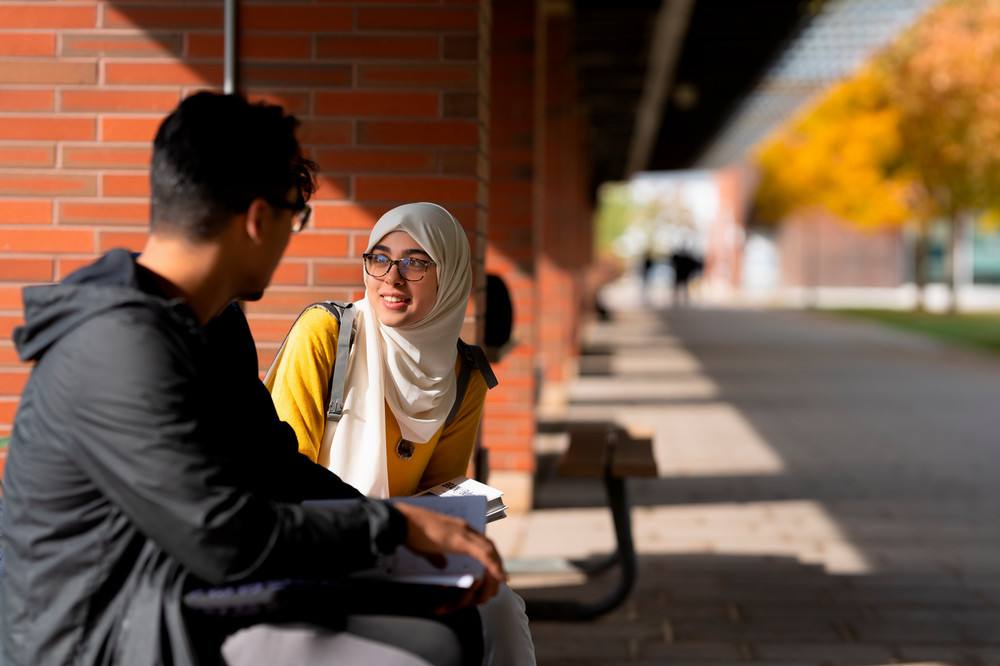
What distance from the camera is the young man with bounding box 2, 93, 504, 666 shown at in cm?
162

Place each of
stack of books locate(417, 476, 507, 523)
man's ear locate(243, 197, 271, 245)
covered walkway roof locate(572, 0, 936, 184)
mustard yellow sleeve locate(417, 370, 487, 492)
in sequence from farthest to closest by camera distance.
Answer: covered walkway roof locate(572, 0, 936, 184)
mustard yellow sleeve locate(417, 370, 487, 492)
stack of books locate(417, 476, 507, 523)
man's ear locate(243, 197, 271, 245)

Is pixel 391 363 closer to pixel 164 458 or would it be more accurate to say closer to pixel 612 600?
pixel 164 458

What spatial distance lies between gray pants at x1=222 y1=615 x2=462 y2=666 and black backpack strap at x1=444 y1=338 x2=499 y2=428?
3.26ft

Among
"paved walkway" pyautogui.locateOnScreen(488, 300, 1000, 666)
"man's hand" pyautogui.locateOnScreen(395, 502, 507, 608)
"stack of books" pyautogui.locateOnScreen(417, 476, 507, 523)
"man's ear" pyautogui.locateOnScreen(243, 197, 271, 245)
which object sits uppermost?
"man's ear" pyautogui.locateOnScreen(243, 197, 271, 245)

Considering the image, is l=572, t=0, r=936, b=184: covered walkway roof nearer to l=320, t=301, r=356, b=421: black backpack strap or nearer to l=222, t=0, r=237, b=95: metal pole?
l=222, t=0, r=237, b=95: metal pole

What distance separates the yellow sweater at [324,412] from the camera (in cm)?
267

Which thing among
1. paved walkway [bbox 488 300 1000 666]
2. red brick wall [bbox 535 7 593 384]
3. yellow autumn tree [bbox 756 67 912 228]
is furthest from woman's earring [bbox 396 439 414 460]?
yellow autumn tree [bbox 756 67 912 228]

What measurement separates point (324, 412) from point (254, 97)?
1.52 meters

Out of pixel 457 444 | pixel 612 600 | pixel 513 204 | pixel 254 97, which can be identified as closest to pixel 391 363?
pixel 457 444

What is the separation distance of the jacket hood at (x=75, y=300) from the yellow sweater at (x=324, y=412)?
0.95 meters

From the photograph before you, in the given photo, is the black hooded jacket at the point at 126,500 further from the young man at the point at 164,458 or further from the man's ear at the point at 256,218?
the man's ear at the point at 256,218

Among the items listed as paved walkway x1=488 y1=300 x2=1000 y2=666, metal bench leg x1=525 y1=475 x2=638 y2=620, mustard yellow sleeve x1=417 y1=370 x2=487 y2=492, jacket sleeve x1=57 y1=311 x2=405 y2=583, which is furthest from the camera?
metal bench leg x1=525 y1=475 x2=638 y2=620

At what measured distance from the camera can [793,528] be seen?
19.4ft

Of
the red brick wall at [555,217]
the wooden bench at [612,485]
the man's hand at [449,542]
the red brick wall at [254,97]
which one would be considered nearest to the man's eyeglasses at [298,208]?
the man's hand at [449,542]
